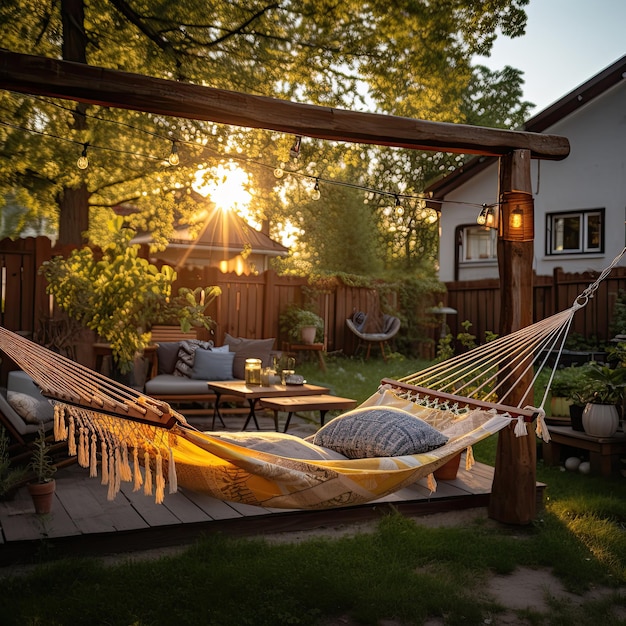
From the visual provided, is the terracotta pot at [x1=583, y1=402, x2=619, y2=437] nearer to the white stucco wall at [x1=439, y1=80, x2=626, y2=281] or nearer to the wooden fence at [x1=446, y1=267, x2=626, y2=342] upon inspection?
the wooden fence at [x1=446, y1=267, x2=626, y2=342]

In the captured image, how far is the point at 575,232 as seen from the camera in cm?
1157

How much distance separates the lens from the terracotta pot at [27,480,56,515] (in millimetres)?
3240

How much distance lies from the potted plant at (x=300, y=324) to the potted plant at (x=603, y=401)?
528cm

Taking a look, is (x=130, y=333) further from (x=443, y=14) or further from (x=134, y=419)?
(x=443, y=14)

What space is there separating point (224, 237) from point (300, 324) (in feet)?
17.3

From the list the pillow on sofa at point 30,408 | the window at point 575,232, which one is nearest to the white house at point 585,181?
the window at point 575,232

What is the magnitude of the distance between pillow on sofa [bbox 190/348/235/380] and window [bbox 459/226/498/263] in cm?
766

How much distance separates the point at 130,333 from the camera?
5383 millimetres

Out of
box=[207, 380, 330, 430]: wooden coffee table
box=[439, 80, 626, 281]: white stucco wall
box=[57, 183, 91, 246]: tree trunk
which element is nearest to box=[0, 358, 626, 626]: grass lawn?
box=[207, 380, 330, 430]: wooden coffee table

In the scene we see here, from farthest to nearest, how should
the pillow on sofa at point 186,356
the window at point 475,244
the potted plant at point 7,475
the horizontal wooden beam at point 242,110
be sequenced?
the window at point 475,244 → the pillow on sofa at point 186,356 → the potted plant at point 7,475 → the horizontal wooden beam at point 242,110

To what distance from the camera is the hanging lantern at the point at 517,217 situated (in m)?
3.73

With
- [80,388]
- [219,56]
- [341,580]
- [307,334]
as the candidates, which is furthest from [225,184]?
[341,580]

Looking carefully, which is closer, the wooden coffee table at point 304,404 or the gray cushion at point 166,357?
the wooden coffee table at point 304,404

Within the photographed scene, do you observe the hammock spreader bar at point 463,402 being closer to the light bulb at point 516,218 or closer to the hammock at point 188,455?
the hammock at point 188,455
